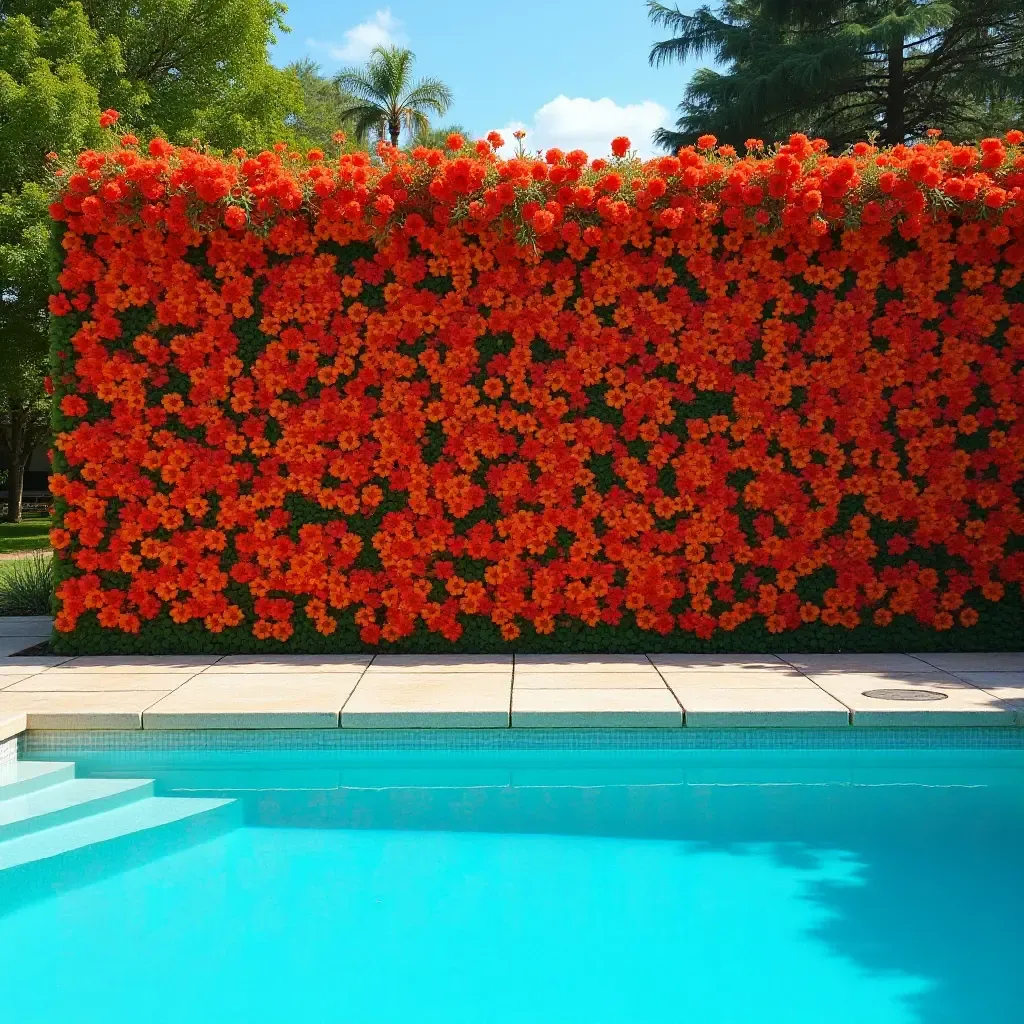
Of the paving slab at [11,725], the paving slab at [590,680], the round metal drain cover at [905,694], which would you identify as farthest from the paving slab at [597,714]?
the paving slab at [11,725]

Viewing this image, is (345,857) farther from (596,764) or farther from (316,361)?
(316,361)

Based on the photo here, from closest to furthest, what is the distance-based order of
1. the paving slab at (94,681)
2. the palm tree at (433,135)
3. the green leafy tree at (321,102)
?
the paving slab at (94,681) < the palm tree at (433,135) < the green leafy tree at (321,102)

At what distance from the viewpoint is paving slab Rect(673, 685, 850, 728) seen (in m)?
5.01

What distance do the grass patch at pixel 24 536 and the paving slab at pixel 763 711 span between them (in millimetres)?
12586

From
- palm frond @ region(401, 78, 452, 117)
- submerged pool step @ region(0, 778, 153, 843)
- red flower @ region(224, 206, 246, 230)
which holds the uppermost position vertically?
palm frond @ region(401, 78, 452, 117)

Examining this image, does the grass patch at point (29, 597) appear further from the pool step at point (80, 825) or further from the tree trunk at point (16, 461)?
the tree trunk at point (16, 461)

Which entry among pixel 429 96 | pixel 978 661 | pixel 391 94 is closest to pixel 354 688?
pixel 978 661

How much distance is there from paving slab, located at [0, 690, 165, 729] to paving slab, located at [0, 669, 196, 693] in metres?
0.18

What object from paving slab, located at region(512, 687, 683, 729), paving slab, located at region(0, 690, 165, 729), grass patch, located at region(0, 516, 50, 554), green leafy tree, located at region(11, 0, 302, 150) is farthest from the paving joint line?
green leafy tree, located at region(11, 0, 302, 150)

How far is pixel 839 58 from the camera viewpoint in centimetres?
1664

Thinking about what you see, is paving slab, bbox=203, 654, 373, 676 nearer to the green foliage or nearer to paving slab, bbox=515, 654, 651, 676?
paving slab, bbox=515, 654, 651, 676

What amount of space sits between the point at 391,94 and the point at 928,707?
2738cm

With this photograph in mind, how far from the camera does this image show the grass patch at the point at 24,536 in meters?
17.0

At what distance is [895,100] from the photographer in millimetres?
17750
